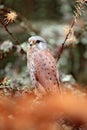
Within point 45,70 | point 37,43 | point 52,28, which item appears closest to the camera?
point 45,70

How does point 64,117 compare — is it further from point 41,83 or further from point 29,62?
point 29,62

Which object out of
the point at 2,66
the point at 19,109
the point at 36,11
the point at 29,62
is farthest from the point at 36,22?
the point at 19,109

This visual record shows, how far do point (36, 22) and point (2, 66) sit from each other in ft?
2.88

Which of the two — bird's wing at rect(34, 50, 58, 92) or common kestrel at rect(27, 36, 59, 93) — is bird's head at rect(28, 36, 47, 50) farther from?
bird's wing at rect(34, 50, 58, 92)

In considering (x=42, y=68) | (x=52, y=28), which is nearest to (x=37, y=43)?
(x=42, y=68)

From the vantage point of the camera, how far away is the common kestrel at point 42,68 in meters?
1.31

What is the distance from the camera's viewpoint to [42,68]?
1.44m

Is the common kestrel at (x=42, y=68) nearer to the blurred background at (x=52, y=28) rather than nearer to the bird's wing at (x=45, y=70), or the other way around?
the bird's wing at (x=45, y=70)

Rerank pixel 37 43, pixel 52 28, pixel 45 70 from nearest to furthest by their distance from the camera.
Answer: pixel 45 70 → pixel 37 43 → pixel 52 28

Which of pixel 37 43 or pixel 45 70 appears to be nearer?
pixel 45 70

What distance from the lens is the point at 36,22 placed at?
4.91 metres

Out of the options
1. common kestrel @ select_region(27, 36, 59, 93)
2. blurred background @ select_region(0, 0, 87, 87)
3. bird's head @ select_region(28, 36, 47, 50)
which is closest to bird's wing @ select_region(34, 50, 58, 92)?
common kestrel @ select_region(27, 36, 59, 93)

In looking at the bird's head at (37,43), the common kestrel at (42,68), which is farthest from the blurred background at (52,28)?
the common kestrel at (42,68)

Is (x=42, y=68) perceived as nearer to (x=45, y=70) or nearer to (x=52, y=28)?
(x=45, y=70)
